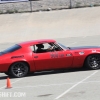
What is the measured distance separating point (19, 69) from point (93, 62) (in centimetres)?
271

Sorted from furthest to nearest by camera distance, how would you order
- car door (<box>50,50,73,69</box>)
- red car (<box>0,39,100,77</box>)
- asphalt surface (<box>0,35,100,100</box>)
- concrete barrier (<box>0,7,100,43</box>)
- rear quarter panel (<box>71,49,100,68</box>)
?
concrete barrier (<box>0,7,100,43</box>) → rear quarter panel (<box>71,49,100,68</box>) → car door (<box>50,50,73,69</box>) → red car (<box>0,39,100,77</box>) → asphalt surface (<box>0,35,100,100</box>)

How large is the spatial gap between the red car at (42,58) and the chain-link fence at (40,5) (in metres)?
26.3

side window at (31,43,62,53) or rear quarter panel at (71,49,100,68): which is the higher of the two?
side window at (31,43,62,53)

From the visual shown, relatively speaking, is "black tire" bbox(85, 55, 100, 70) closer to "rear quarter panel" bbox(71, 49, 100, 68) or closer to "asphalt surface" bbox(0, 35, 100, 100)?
"rear quarter panel" bbox(71, 49, 100, 68)

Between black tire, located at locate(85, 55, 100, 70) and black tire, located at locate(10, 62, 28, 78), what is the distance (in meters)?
2.25

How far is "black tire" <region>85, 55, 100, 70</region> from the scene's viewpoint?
15.7 metres

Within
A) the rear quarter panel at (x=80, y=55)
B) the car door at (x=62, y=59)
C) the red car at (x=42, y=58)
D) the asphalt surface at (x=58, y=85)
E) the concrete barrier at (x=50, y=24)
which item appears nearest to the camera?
the asphalt surface at (x=58, y=85)

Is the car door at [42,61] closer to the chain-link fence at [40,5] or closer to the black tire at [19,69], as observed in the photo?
the black tire at [19,69]

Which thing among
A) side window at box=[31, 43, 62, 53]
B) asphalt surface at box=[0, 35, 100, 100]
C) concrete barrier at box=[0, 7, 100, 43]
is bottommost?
concrete barrier at box=[0, 7, 100, 43]

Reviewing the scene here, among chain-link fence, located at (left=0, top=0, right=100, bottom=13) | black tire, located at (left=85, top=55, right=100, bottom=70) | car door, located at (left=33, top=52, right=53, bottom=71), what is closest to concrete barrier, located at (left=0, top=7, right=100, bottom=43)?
chain-link fence, located at (left=0, top=0, right=100, bottom=13)

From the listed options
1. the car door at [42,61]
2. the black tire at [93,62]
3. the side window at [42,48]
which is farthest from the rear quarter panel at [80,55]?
the car door at [42,61]

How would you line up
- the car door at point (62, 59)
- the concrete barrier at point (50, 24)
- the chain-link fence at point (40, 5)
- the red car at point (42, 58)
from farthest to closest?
the chain-link fence at point (40, 5), the concrete barrier at point (50, 24), the car door at point (62, 59), the red car at point (42, 58)

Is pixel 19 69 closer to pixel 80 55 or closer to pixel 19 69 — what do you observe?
pixel 19 69

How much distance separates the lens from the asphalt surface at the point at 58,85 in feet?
37.1
